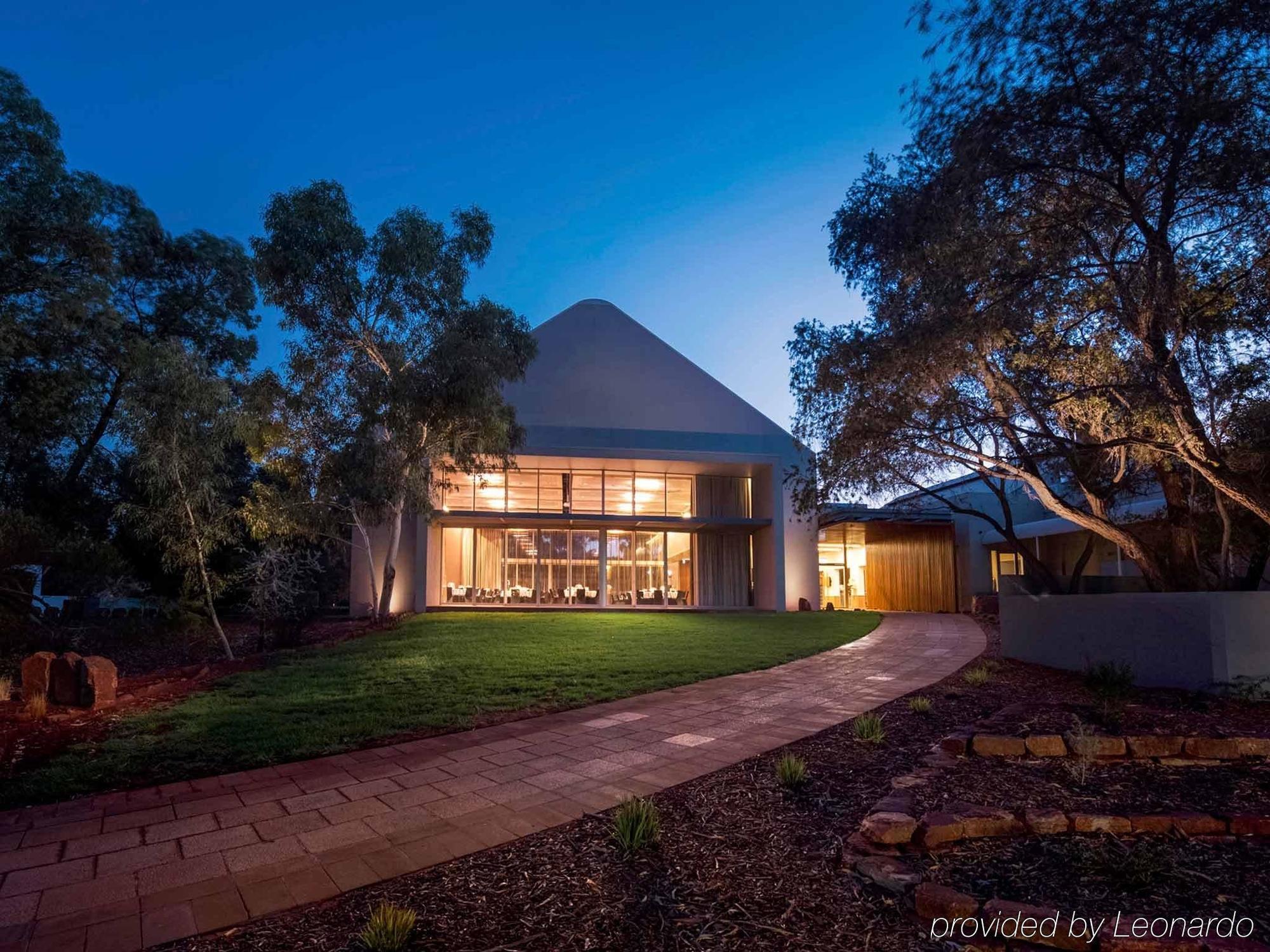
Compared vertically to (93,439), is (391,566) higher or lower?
lower

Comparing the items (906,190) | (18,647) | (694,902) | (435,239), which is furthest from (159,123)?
(694,902)

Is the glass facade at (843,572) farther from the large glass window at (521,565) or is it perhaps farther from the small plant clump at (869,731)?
the small plant clump at (869,731)

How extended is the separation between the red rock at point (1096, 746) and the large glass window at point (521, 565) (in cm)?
1704

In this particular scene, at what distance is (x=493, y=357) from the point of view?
1480cm

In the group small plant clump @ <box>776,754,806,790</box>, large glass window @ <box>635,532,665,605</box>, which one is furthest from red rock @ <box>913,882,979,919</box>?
large glass window @ <box>635,532,665,605</box>

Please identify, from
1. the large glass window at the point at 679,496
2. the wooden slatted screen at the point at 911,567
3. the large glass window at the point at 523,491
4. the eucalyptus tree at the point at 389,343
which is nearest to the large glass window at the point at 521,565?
the large glass window at the point at 523,491

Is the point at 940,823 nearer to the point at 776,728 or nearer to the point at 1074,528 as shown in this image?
the point at 776,728

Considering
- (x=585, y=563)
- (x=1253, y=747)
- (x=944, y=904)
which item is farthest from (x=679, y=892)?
(x=585, y=563)

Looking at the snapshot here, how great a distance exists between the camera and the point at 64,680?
7.00m

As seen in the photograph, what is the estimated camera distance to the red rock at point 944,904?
98.5 inches

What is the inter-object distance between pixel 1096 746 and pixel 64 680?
8.85 meters

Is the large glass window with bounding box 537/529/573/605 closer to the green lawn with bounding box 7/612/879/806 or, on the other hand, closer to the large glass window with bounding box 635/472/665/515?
the large glass window with bounding box 635/472/665/515

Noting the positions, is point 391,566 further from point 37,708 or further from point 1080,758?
point 1080,758

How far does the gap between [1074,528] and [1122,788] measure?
18391mm
